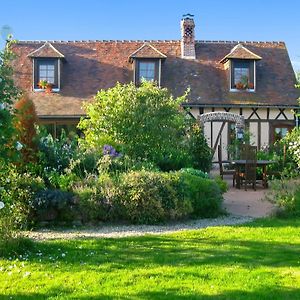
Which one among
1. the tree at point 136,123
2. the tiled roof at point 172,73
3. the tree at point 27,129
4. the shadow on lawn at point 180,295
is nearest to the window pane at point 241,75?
the tiled roof at point 172,73

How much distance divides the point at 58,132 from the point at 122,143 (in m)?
7.41

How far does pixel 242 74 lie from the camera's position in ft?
66.6

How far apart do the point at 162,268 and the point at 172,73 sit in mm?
16010

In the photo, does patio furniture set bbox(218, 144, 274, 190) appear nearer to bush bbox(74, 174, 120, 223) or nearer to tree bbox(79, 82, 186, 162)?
tree bbox(79, 82, 186, 162)

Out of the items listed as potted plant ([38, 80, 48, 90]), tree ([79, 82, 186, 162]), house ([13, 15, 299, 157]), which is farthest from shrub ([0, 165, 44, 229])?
potted plant ([38, 80, 48, 90])

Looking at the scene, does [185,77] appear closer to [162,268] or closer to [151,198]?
[151,198]

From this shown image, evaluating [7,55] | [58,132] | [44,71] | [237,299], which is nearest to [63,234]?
[7,55]

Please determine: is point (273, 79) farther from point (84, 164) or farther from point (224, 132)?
point (84, 164)

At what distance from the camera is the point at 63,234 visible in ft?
24.4

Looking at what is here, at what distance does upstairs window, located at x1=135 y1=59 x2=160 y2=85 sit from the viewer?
65.9ft

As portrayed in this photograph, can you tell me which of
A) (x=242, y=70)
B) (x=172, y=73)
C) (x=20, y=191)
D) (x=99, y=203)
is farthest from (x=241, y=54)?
(x=20, y=191)

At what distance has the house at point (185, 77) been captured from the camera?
Result: 19297 millimetres

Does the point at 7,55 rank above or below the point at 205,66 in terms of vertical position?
below

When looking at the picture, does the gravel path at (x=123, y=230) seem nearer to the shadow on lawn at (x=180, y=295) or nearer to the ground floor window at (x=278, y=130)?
the shadow on lawn at (x=180, y=295)
